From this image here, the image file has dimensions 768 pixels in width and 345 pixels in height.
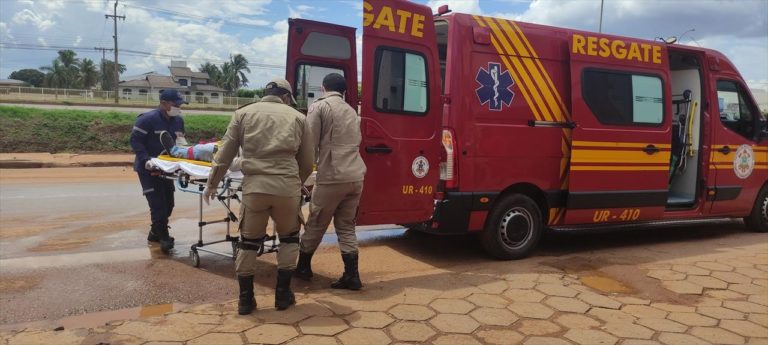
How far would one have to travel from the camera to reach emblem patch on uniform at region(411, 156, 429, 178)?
16.8 feet

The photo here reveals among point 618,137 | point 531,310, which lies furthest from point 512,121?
point 531,310

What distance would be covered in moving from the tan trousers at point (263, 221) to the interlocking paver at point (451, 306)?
3.83ft

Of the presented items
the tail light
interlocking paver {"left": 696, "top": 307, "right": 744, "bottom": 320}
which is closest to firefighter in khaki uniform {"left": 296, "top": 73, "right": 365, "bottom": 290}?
the tail light

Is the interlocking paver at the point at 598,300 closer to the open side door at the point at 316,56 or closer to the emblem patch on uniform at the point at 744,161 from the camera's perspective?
the open side door at the point at 316,56

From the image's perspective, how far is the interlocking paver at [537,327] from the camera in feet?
12.7

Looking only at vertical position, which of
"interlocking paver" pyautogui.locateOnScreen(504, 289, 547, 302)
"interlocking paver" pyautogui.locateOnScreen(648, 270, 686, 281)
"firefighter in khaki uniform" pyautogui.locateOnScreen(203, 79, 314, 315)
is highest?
"firefighter in khaki uniform" pyautogui.locateOnScreen(203, 79, 314, 315)

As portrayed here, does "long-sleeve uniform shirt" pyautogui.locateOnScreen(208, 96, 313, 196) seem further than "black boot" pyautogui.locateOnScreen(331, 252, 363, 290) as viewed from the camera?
No

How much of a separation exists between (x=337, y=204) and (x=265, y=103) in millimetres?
1049

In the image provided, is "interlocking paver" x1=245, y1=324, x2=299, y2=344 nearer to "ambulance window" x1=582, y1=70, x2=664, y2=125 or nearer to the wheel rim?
the wheel rim

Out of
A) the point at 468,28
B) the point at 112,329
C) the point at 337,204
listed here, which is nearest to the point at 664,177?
the point at 468,28

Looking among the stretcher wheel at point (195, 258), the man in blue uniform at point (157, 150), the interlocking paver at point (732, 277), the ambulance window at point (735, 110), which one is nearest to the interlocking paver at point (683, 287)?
the interlocking paver at point (732, 277)

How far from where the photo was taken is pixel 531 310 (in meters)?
4.26

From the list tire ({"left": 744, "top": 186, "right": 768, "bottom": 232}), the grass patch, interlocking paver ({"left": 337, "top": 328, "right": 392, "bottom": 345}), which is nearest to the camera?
interlocking paver ({"left": 337, "top": 328, "right": 392, "bottom": 345})

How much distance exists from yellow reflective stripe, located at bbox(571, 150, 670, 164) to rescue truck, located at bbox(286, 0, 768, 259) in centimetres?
1
